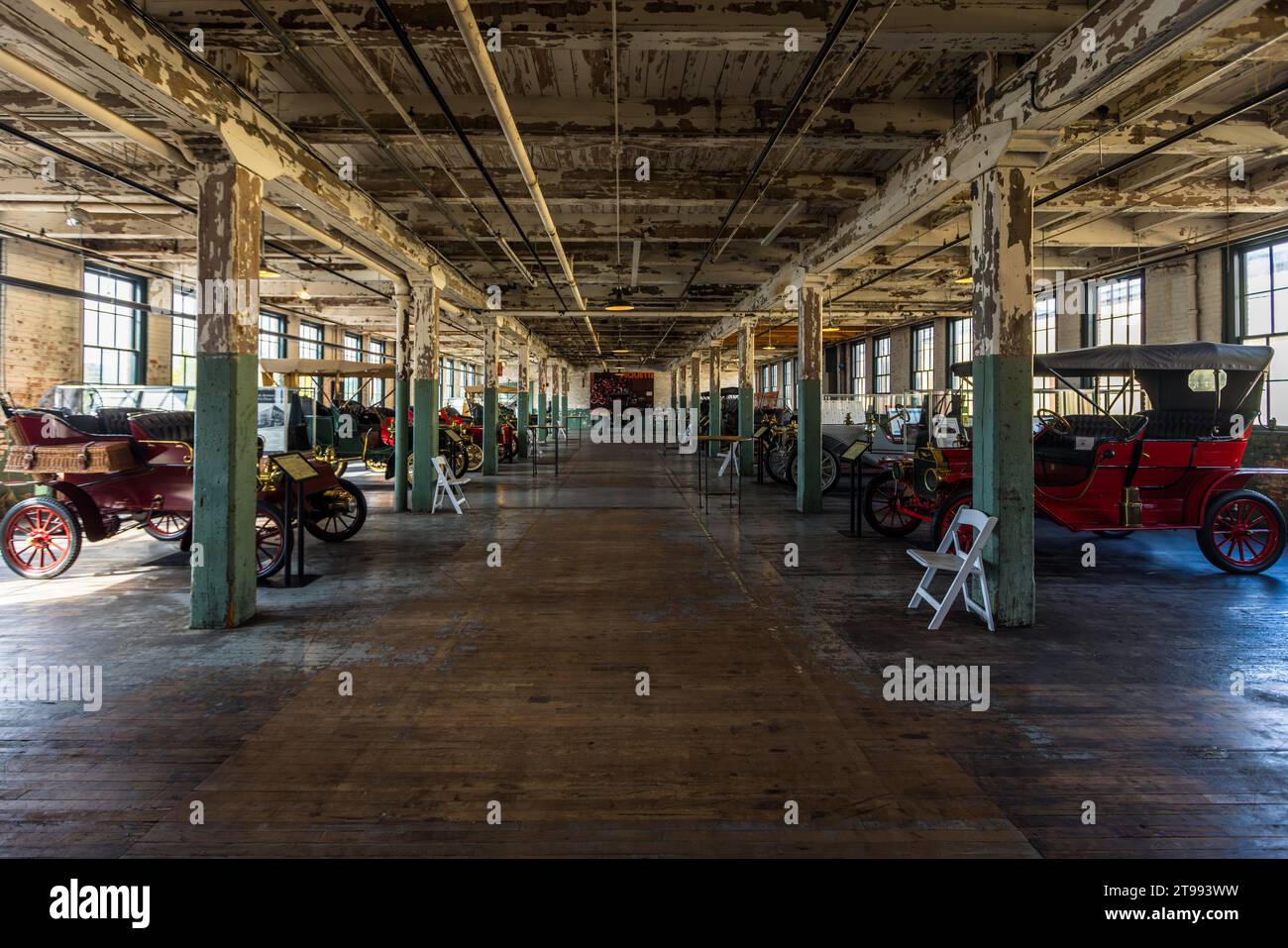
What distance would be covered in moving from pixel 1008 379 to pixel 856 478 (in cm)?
435

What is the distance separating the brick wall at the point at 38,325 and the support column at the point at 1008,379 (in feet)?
47.3

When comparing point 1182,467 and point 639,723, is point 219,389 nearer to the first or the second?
point 639,723

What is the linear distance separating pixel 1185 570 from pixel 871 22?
20.8 ft

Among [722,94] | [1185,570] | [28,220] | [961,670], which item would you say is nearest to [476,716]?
[961,670]

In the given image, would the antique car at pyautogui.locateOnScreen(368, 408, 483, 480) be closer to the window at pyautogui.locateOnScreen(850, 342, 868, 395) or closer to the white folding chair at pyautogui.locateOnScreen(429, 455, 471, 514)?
the white folding chair at pyautogui.locateOnScreen(429, 455, 471, 514)

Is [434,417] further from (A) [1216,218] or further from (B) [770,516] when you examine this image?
(A) [1216,218]

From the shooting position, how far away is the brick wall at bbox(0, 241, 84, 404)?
1166cm

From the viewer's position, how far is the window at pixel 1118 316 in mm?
13000

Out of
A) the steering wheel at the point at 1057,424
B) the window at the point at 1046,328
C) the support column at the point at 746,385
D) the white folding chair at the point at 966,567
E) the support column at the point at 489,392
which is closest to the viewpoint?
the white folding chair at the point at 966,567

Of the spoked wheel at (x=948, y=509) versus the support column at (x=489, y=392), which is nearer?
the spoked wheel at (x=948, y=509)

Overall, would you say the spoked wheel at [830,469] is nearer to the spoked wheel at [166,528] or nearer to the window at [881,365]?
the spoked wheel at [166,528]

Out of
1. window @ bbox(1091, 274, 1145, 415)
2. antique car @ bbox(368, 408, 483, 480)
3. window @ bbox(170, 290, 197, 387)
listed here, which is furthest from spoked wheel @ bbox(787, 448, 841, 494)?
window @ bbox(170, 290, 197, 387)

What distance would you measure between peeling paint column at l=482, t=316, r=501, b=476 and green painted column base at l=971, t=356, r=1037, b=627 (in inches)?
512

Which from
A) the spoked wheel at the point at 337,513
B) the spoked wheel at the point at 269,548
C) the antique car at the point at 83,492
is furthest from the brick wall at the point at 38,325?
the spoked wheel at the point at 269,548
